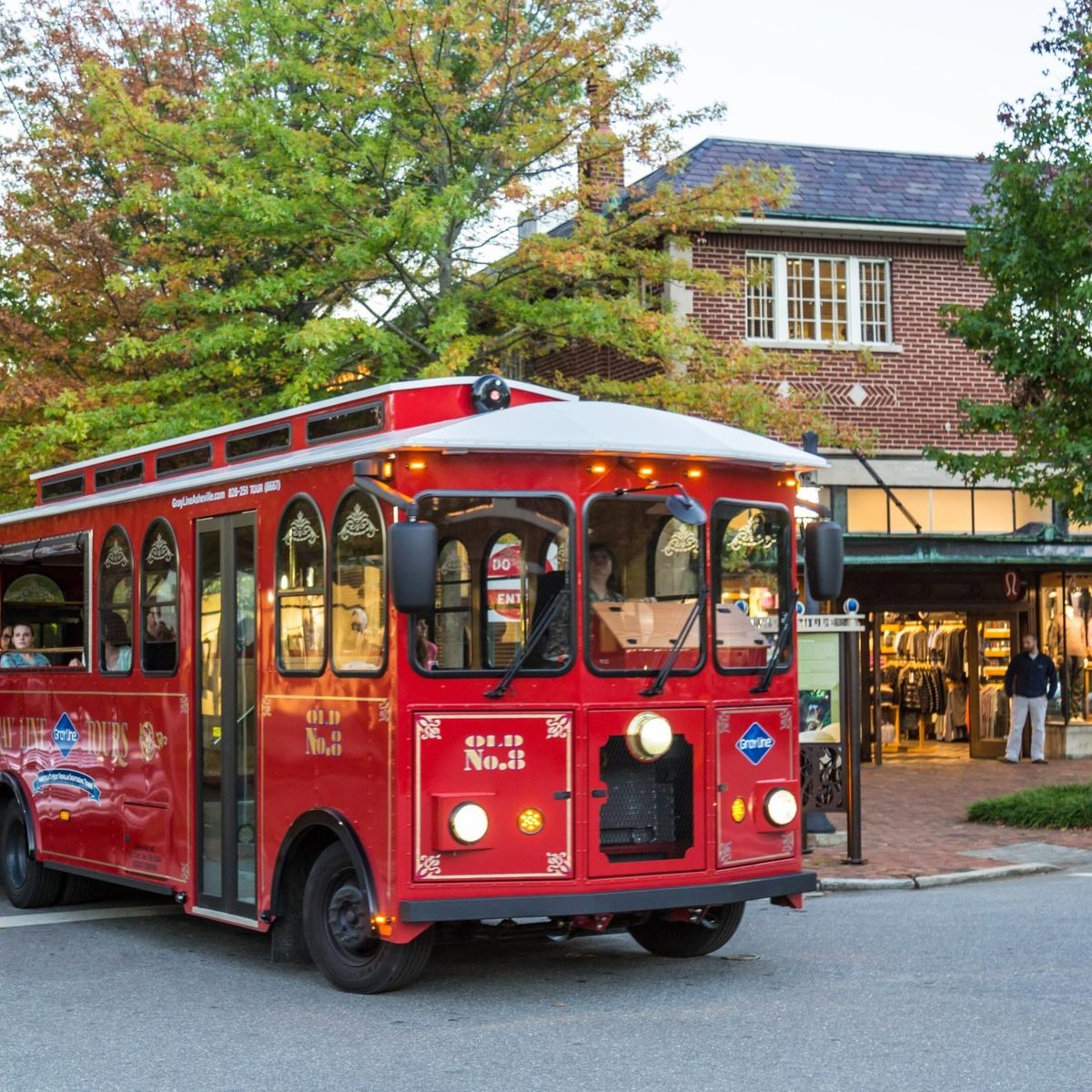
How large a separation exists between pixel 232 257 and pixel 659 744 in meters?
11.3

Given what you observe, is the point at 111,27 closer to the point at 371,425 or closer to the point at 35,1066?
the point at 371,425

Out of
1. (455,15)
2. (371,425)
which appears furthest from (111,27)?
(371,425)

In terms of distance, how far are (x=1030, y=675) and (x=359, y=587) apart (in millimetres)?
17119

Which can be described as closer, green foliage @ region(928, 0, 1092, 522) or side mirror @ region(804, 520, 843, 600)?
side mirror @ region(804, 520, 843, 600)

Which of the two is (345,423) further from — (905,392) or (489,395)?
(905,392)

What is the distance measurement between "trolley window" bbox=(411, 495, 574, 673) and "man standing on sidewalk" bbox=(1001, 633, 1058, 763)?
16905 millimetres

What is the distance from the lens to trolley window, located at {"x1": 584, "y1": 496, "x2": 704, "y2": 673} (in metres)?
8.35

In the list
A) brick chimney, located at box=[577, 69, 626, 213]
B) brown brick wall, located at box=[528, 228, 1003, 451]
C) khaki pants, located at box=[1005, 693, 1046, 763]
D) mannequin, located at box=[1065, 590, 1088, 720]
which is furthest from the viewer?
mannequin, located at box=[1065, 590, 1088, 720]

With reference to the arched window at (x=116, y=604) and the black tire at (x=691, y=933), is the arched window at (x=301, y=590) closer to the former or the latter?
the arched window at (x=116, y=604)

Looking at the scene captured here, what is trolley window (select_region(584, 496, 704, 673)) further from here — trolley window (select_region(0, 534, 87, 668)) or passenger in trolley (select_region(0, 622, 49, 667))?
passenger in trolley (select_region(0, 622, 49, 667))

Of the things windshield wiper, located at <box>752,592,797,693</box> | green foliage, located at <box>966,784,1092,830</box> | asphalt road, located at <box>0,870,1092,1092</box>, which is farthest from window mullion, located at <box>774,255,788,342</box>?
windshield wiper, located at <box>752,592,797,693</box>

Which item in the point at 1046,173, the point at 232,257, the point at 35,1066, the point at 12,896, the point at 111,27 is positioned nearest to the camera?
the point at 35,1066

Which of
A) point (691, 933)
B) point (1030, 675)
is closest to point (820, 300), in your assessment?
point (1030, 675)

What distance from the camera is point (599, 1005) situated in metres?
8.06
